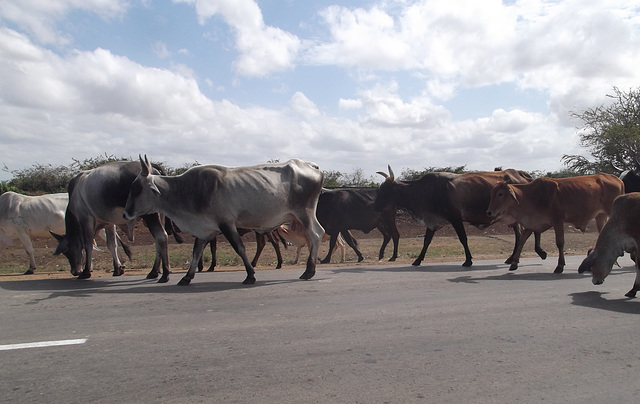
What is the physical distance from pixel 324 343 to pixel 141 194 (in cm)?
561

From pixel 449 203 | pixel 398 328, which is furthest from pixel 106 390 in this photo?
pixel 449 203

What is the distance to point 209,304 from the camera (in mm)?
7691

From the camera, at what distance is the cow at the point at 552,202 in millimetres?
11602

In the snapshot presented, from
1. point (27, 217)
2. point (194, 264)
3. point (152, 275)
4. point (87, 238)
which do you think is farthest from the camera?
point (27, 217)

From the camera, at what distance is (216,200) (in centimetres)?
980

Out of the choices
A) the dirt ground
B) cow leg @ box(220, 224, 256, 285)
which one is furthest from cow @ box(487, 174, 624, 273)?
cow leg @ box(220, 224, 256, 285)

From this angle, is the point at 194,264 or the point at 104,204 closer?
the point at 194,264

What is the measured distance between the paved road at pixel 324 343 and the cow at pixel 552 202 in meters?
2.57

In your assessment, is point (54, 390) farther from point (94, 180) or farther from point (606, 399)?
point (94, 180)

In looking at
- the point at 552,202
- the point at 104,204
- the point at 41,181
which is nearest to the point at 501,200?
the point at 552,202

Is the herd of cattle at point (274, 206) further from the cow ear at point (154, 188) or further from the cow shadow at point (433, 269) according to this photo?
the cow shadow at point (433, 269)

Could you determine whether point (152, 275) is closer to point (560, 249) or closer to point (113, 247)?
point (113, 247)

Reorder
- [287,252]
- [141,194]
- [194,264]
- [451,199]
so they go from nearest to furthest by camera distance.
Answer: [194,264] < [141,194] < [451,199] < [287,252]

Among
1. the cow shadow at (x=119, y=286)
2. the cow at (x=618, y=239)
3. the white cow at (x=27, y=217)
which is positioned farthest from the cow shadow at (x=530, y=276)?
the white cow at (x=27, y=217)
